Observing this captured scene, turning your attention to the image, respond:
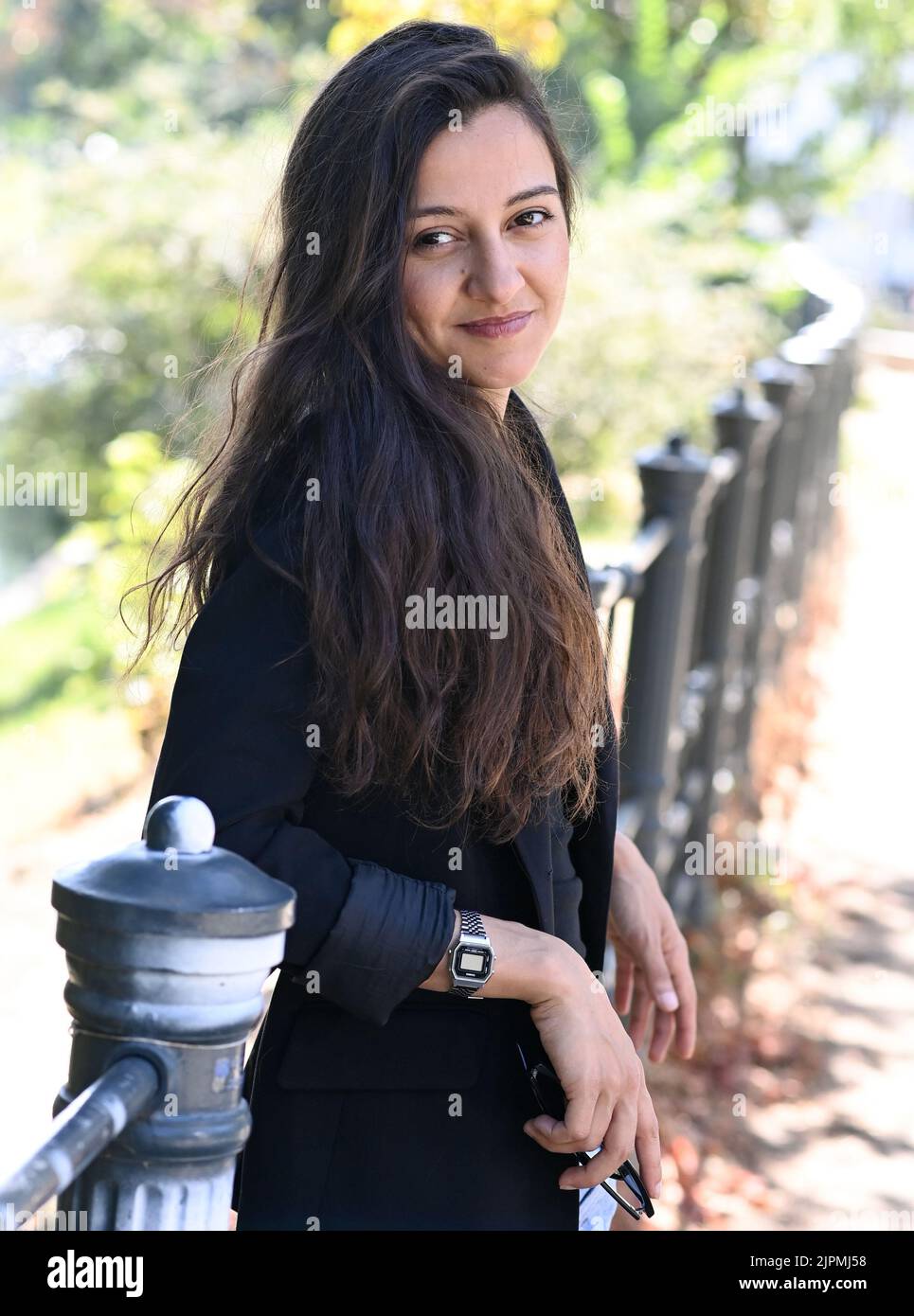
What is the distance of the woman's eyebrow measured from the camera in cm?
167

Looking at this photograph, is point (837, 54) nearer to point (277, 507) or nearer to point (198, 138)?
point (198, 138)

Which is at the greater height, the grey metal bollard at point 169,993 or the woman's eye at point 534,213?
the woman's eye at point 534,213

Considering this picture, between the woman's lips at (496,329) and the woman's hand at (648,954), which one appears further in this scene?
the woman's hand at (648,954)

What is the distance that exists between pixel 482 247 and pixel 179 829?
2.89ft

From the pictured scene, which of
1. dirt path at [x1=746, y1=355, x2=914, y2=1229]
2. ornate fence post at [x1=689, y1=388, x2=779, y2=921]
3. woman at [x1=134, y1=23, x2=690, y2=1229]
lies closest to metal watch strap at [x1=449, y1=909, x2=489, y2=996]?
woman at [x1=134, y1=23, x2=690, y2=1229]

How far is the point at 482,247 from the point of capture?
1.72 metres

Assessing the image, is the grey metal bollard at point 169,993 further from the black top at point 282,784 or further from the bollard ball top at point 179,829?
the black top at point 282,784

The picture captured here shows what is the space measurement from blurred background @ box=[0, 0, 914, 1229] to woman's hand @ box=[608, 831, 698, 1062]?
2.42ft

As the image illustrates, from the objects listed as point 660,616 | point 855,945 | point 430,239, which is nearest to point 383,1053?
point 430,239

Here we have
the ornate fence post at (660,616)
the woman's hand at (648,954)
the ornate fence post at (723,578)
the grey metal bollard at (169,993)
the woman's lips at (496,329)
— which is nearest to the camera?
the grey metal bollard at (169,993)

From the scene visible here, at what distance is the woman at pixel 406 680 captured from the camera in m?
1.49

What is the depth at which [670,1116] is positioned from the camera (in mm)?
3990

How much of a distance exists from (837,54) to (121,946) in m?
19.5

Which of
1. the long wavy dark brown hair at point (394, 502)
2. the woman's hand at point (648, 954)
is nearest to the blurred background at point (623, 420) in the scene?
A: the long wavy dark brown hair at point (394, 502)
